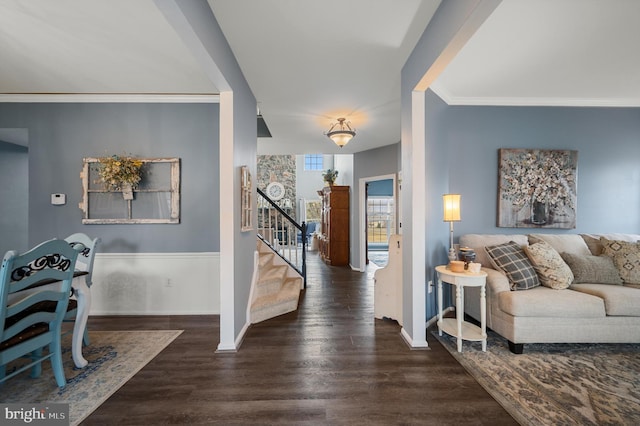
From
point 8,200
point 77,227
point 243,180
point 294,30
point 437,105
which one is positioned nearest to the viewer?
point 294,30

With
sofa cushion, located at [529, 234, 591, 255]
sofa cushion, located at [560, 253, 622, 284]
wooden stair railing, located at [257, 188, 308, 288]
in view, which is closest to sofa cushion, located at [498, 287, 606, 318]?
sofa cushion, located at [560, 253, 622, 284]

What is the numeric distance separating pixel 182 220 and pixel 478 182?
386 cm

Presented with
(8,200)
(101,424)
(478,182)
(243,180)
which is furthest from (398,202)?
(8,200)

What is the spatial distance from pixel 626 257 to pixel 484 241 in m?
1.28

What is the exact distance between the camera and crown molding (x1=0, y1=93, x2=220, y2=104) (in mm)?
3145

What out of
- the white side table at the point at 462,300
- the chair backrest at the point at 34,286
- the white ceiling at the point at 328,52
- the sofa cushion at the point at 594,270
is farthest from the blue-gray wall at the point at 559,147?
the chair backrest at the point at 34,286

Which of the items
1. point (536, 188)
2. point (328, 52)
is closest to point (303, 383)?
point (328, 52)

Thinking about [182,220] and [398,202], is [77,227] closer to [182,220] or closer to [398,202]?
[182,220]

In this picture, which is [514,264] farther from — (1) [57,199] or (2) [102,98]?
(1) [57,199]

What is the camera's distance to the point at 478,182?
3258 mm

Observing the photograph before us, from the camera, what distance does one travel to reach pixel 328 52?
7.86ft

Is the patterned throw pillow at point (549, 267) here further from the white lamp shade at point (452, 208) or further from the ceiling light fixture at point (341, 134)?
the ceiling light fixture at point (341, 134)

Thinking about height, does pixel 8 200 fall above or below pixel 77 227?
above

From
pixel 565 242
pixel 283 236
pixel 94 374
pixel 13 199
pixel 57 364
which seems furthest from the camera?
pixel 283 236
